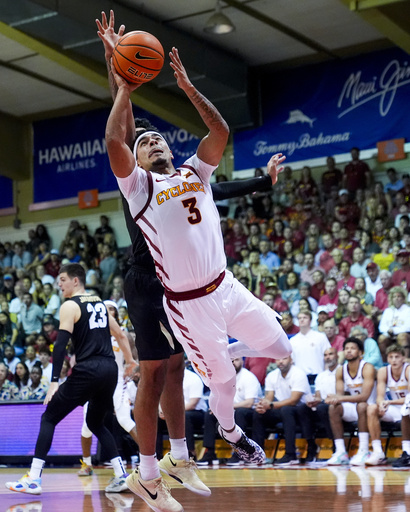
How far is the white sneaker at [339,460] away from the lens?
1093 centimetres

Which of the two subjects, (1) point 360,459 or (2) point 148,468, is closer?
(2) point 148,468

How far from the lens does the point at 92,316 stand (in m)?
8.48

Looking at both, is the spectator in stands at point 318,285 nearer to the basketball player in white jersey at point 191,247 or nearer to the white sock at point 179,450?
the white sock at point 179,450

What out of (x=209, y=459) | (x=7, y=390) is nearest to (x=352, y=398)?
(x=209, y=459)

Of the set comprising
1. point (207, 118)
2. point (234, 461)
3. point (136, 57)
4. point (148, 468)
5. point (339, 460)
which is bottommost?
point (234, 461)

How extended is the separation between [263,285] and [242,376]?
13.1 ft

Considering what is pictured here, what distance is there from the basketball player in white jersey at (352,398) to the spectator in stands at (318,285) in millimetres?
3623

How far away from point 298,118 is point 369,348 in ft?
30.3

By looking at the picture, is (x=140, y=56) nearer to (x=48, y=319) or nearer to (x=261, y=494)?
(x=261, y=494)

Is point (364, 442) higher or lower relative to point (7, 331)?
lower

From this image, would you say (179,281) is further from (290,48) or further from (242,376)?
(290,48)

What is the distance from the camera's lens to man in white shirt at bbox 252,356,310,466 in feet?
37.4

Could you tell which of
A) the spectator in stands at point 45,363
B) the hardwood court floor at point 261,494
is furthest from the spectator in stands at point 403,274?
the spectator in stands at point 45,363

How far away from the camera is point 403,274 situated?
46.2ft
